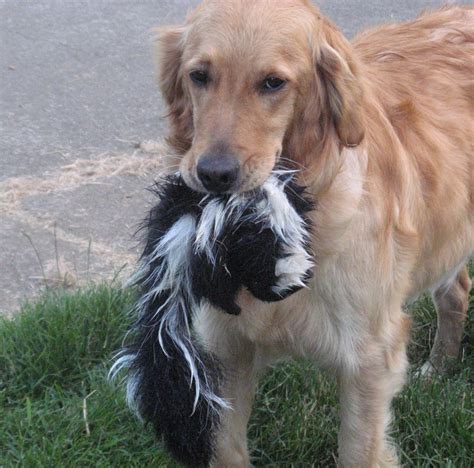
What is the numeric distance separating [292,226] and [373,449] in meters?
1.05

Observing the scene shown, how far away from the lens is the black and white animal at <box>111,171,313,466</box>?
265cm

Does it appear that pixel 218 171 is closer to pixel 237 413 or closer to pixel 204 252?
pixel 204 252

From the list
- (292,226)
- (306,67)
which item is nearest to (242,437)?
(292,226)

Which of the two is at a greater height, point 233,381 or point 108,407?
point 233,381

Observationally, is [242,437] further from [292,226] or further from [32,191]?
[32,191]

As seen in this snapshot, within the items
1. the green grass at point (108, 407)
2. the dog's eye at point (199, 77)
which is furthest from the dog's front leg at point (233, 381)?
the dog's eye at point (199, 77)

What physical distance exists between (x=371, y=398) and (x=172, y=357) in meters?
0.83

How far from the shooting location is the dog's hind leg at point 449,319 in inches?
168

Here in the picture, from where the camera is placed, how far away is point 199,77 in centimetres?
279

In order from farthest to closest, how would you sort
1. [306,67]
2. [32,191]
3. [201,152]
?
[32,191]
[306,67]
[201,152]

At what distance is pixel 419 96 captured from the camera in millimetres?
3576

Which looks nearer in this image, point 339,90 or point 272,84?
point 272,84

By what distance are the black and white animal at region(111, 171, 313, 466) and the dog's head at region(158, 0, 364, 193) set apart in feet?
0.26

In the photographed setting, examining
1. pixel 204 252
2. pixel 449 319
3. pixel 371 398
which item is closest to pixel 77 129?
pixel 449 319
